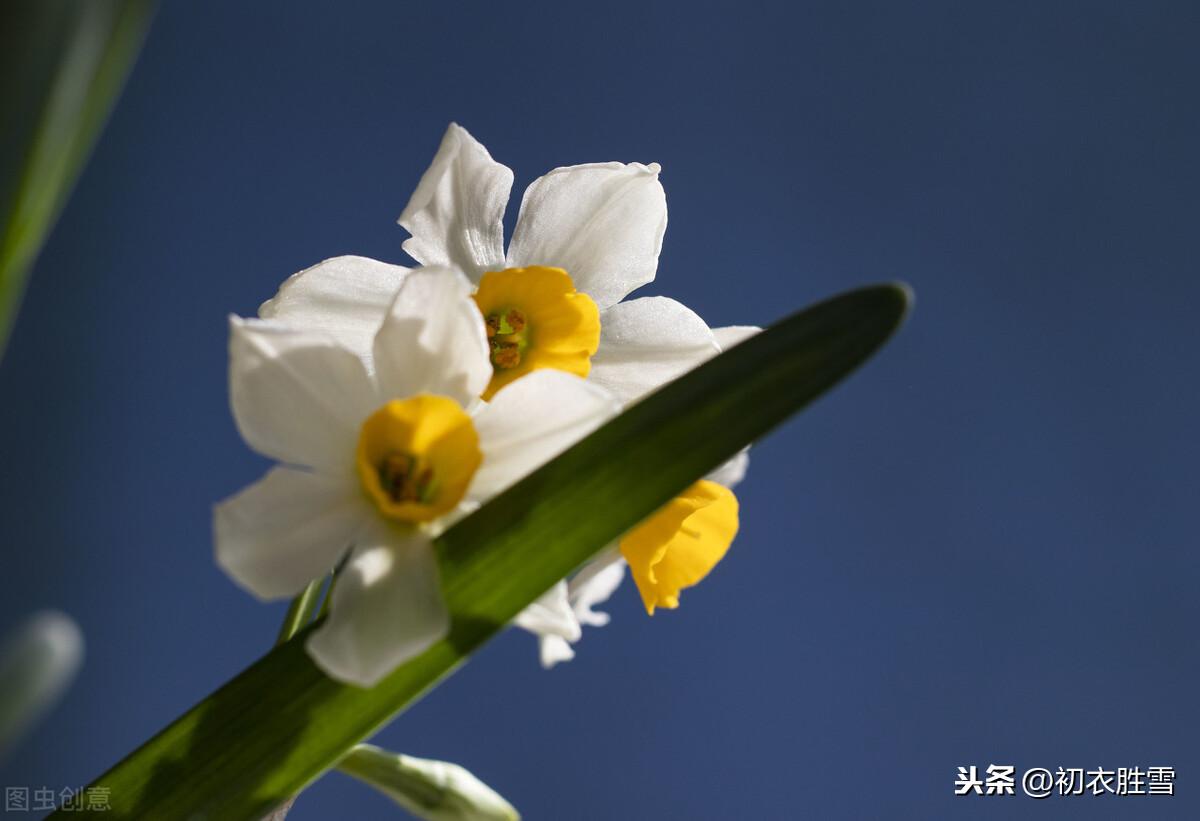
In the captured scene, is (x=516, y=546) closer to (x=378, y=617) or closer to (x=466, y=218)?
(x=378, y=617)

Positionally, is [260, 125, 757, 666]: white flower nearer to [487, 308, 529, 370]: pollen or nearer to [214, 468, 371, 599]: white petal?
[487, 308, 529, 370]: pollen

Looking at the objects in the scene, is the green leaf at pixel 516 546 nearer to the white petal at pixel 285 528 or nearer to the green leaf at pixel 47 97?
the white petal at pixel 285 528

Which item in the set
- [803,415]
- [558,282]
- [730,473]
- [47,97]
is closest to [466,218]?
[558,282]

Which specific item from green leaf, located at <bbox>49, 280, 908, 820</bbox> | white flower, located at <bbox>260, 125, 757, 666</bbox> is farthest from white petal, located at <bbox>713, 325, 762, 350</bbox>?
green leaf, located at <bbox>49, 280, 908, 820</bbox>

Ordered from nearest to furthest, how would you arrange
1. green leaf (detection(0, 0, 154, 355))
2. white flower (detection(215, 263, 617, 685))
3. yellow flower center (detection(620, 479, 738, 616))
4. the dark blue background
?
green leaf (detection(0, 0, 154, 355)) → white flower (detection(215, 263, 617, 685)) → yellow flower center (detection(620, 479, 738, 616)) → the dark blue background

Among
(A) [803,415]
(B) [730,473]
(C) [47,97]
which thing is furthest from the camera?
(A) [803,415]

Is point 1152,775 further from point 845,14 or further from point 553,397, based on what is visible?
point 553,397
